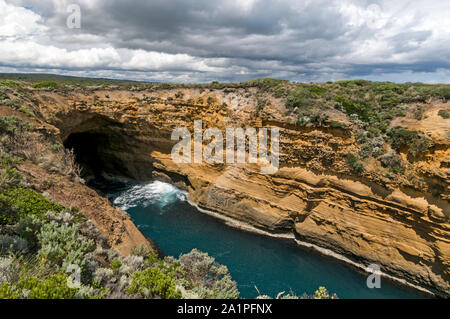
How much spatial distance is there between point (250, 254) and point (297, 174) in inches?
298

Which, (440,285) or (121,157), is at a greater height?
(121,157)

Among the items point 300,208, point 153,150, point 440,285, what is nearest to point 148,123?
→ point 153,150

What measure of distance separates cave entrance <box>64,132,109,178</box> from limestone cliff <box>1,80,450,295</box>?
1.53 metres

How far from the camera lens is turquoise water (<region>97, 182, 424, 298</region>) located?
53.1 ft

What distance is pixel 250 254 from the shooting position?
19.1 m

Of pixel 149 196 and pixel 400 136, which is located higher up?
pixel 400 136

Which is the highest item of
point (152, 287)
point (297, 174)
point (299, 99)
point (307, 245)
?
point (299, 99)

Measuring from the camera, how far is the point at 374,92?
20.8 metres

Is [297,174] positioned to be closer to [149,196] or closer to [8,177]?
[149,196]

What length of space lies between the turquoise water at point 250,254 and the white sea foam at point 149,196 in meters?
0.11

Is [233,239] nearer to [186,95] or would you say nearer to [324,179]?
[324,179]

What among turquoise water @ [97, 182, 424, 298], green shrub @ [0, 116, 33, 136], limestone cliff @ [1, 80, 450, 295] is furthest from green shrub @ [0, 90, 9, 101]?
turquoise water @ [97, 182, 424, 298]

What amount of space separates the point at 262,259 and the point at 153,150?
17.9 metres

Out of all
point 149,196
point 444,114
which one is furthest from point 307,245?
point 149,196
